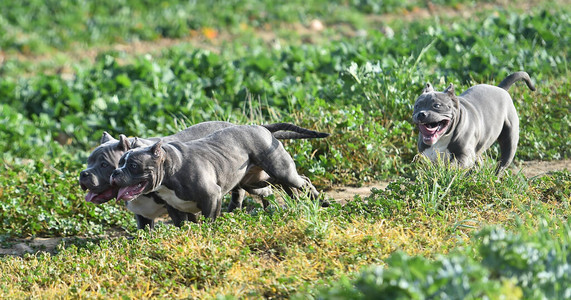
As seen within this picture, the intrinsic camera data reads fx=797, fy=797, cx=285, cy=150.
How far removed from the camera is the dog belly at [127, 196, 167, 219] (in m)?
7.08

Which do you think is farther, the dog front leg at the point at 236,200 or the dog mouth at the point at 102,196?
the dog front leg at the point at 236,200

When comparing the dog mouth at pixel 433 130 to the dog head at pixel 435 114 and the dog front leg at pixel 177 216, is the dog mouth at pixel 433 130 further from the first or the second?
the dog front leg at pixel 177 216

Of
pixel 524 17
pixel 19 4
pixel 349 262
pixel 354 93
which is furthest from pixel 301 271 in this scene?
pixel 19 4

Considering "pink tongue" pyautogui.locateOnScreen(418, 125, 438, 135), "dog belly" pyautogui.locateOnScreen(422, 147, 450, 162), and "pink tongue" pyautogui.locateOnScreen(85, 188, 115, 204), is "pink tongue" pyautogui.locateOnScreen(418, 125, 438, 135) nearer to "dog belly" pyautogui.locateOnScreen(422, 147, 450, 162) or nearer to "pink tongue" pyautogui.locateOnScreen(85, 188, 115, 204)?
"dog belly" pyautogui.locateOnScreen(422, 147, 450, 162)

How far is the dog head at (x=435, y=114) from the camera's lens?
6891 mm

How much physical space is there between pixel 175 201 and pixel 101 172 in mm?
719

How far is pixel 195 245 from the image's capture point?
623 centimetres

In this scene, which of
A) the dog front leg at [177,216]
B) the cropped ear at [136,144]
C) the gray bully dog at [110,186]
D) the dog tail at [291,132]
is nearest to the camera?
the gray bully dog at [110,186]

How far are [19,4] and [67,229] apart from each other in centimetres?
1293

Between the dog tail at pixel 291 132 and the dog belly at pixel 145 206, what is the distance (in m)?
1.26

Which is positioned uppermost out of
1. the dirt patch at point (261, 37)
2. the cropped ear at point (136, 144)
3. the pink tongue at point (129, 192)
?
the cropped ear at point (136, 144)

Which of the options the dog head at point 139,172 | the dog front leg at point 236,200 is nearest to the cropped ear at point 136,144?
the dog head at point 139,172

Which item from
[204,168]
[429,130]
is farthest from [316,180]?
[204,168]

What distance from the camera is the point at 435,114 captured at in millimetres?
6879
